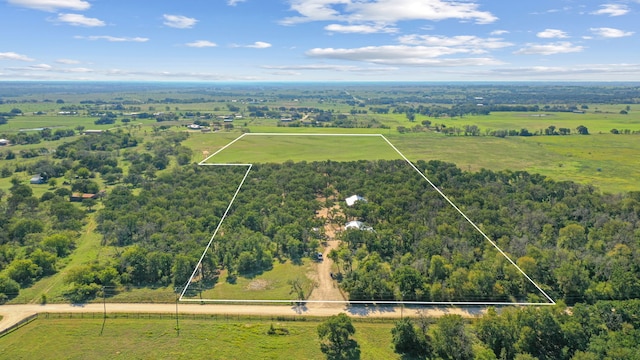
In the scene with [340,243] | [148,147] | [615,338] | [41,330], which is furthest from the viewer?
[148,147]

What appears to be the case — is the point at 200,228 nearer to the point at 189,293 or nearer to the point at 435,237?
the point at 189,293

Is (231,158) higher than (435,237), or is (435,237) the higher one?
(231,158)

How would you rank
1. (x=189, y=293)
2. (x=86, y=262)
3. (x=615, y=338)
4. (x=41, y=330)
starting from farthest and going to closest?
(x=86, y=262)
(x=189, y=293)
(x=41, y=330)
(x=615, y=338)

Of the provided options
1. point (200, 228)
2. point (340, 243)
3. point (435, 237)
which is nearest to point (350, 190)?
point (340, 243)

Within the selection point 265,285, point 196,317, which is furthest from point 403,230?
point 196,317

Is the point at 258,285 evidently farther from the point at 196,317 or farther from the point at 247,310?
the point at 196,317

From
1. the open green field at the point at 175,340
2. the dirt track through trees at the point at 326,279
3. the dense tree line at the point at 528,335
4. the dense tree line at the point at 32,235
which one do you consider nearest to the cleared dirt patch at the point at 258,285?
the dirt track through trees at the point at 326,279

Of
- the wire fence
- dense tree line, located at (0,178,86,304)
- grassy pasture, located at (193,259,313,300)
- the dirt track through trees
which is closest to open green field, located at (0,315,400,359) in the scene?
the wire fence

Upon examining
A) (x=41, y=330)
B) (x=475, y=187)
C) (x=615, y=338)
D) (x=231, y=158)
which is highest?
(x=231, y=158)

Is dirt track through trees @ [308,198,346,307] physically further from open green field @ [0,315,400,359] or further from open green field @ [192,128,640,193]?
open green field @ [192,128,640,193]
